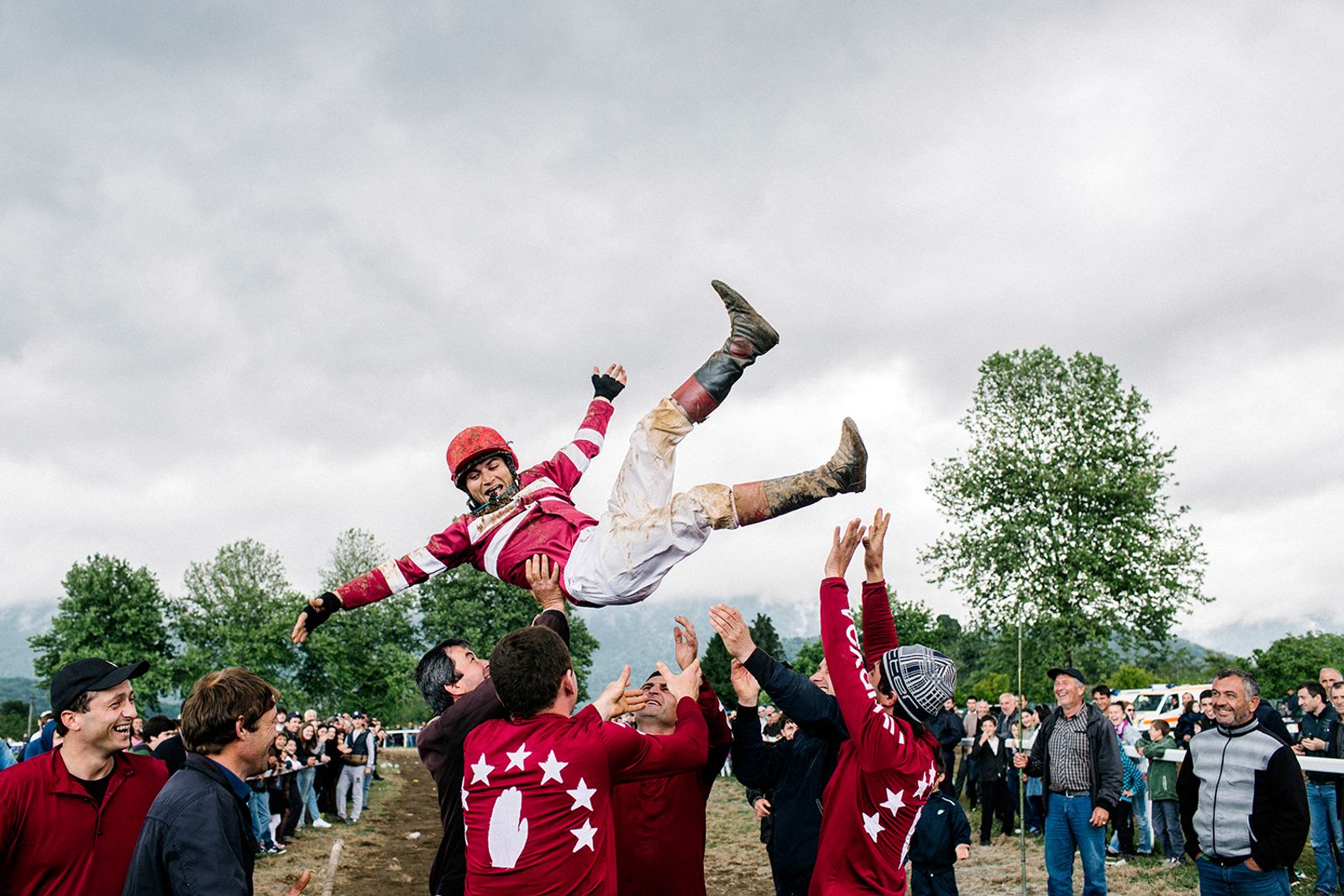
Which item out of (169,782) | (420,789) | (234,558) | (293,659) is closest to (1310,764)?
(169,782)

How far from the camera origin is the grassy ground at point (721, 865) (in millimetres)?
10617

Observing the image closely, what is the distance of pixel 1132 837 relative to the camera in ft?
41.0

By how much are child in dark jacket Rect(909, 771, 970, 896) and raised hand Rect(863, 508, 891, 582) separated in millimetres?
3581

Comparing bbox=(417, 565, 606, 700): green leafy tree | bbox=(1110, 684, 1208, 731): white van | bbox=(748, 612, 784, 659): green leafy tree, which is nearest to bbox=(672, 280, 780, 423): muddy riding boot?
bbox=(1110, 684, 1208, 731): white van

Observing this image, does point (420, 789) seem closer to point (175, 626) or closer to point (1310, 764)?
point (1310, 764)

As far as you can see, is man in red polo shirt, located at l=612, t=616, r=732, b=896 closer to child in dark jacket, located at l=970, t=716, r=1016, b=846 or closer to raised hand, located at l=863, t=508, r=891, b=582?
raised hand, located at l=863, t=508, r=891, b=582

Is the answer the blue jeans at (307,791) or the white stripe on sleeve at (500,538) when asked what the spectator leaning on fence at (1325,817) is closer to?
the white stripe on sleeve at (500,538)

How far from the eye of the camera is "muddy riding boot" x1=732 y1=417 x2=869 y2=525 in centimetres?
486

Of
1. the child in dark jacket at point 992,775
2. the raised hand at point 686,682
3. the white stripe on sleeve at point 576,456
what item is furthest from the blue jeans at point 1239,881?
the child in dark jacket at point 992,775

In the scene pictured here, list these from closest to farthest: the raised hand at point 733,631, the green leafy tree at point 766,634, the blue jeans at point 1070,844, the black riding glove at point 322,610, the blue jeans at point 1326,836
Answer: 1. the raised hand at point 733,631
2. the black riding glove at point 322,610
3. the blue jeans at point 1070,844
4. the blue jeans at point 1326,836
5. the green leafy tree at point 766,634

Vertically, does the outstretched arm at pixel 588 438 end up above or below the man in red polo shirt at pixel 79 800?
above

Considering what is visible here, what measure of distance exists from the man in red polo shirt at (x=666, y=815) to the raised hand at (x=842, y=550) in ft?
2.40

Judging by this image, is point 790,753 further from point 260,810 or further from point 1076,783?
point 260,810

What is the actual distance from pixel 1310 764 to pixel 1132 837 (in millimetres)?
3874
